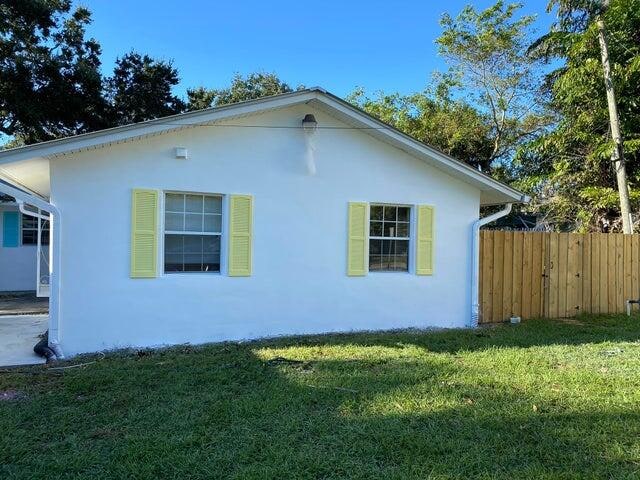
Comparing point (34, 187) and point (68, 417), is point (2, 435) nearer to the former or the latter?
point (68, 417)

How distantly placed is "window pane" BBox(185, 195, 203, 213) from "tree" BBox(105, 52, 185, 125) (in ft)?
47.3

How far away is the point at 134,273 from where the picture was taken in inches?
278

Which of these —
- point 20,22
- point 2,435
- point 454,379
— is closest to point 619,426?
point 454,379

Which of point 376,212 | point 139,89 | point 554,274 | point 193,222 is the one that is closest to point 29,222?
point 139,89

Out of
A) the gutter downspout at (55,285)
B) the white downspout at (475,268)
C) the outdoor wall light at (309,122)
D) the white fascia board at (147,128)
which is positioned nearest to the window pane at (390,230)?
the white downspout at (475,268)

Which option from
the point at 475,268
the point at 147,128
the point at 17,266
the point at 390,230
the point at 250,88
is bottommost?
the point at 17,266

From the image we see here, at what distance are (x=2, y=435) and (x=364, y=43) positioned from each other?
21405 mm

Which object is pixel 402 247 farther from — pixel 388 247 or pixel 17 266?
pixel 17 266

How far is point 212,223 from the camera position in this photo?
25.1 feet

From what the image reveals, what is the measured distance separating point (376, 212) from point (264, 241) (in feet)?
7.25

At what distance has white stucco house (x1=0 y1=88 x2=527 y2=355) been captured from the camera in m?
6.81

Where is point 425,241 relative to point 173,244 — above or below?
above

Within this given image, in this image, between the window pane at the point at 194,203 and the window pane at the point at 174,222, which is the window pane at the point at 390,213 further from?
the window pane at the point at 174,222

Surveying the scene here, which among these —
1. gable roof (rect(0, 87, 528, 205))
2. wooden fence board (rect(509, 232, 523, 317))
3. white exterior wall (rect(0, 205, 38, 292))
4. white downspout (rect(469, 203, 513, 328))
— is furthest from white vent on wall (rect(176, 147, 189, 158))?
white exterior wall (rect(0, 205, 38, 292))
